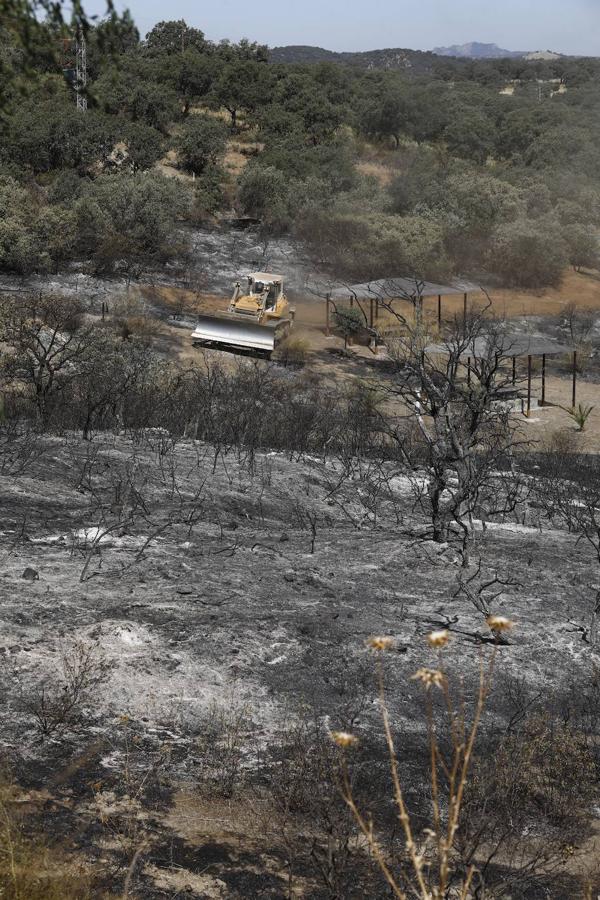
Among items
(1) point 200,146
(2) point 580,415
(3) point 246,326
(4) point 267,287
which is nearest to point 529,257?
(1) point 200,146

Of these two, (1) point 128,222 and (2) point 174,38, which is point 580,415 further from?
(2) point 174,38

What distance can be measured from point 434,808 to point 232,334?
23309 mm

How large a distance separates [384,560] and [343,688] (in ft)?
9.91

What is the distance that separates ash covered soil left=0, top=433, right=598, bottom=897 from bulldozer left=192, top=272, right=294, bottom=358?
13.5 metres

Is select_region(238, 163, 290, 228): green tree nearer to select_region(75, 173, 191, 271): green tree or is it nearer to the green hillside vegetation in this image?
the green hillside vegetation

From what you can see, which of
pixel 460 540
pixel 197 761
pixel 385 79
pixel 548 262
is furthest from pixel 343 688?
pixel 385 79

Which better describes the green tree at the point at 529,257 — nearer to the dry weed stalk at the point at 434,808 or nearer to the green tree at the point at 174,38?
the green tree at the point at 174,38

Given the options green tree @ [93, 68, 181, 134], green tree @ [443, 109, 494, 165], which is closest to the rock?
green tree @ [93, 68, 181, 134]

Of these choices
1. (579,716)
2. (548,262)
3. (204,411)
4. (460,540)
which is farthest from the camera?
(548,262)

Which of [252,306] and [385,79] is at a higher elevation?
[385,79]

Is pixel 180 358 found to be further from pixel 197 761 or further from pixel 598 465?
pixel 197 761

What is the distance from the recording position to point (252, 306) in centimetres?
2703

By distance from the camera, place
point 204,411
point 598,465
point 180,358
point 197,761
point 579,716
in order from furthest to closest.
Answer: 1. point 180,358
2. point 598,465
3. point 204,411
4. point 579,716
5. point 197,761

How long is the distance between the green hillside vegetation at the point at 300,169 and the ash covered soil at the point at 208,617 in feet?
56.5
